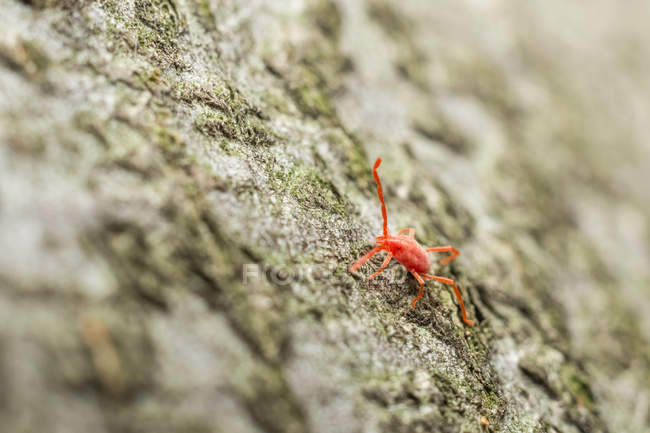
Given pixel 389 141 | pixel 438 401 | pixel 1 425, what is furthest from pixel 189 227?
pixel 389 141

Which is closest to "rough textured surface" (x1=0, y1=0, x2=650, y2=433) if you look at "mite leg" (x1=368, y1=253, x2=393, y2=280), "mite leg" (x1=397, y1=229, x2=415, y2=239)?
"mite leg" (x1=368, y1=253, x2=393, y2=280)

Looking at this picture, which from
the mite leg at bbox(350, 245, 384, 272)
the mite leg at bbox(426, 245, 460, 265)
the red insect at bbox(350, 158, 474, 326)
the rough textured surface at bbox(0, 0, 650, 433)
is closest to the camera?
the rough textured surface at bbox(0, 0, 650, 433)

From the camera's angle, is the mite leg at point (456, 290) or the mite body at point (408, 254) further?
the mite leg at point (456, 290)

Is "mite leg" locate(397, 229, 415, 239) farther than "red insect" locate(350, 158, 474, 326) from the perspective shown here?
Yes

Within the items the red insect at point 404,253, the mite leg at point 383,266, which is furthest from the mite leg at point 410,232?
the mite leg at point 383,266

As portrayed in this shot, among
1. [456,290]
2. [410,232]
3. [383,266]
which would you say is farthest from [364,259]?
[456,290]

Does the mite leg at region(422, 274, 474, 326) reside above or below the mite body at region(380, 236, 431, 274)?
below

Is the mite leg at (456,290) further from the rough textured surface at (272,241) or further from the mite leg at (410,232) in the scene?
the mite leg at (410,232)

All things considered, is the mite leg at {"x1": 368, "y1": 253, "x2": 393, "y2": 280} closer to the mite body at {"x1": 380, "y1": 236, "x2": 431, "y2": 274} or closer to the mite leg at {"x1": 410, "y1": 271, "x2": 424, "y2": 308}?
the mite body at {"x1": 380, "y1": 236, "x2": 431, "y2": 274}
